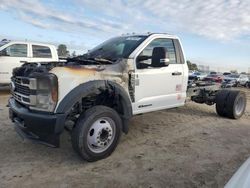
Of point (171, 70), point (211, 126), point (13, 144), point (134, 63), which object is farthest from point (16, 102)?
point (211, 126)

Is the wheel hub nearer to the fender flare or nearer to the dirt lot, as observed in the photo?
the dirt lot

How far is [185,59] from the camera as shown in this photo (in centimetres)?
679

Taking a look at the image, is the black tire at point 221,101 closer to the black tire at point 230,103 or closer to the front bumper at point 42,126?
the black tire at point 230,103

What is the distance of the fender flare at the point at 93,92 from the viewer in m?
4.36

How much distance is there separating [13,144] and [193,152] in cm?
325

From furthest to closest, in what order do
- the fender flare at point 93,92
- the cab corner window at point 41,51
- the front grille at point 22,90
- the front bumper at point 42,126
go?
1. the cab corner window at point 41,51
2. the front grille at point 22,90
3. the fender flare at point 93,92
4. the front bumper at point 42,126

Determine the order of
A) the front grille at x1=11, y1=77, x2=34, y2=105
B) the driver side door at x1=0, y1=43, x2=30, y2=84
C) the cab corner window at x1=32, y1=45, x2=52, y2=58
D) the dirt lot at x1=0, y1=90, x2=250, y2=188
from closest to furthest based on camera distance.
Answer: the dirt lot at x1=0, y1=90, x2=250, y2=188
the front grille at x1=11, y1=77, x2=34, y2=105
the driver side door at x1=0, y1=43, x2=30, y2=84
the cab corner window at x1=32, y1=45, x2=52, y2=58

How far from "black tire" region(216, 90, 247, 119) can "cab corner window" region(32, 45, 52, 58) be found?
23.6ft

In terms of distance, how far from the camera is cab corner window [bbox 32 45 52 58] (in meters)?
11.9

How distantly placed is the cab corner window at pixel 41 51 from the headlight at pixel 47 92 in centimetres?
799

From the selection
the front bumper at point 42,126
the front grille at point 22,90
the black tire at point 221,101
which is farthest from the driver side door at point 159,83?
the black tire at point 221,101

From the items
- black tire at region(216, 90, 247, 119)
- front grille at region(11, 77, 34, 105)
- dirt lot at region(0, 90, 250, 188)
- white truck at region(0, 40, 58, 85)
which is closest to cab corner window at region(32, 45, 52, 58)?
white truck at region(0, 40, 58, 85)

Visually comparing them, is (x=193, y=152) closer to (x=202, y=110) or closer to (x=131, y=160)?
(x=131, y=160)

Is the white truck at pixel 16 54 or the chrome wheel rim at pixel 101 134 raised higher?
the white truck at pixel 16 54
